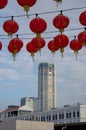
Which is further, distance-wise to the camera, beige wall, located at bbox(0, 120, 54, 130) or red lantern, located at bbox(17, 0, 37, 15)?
beige wall, located at bbox(0, 120, 54, 130)

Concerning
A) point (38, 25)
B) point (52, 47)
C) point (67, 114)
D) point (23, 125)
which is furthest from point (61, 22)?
point (67, 114)

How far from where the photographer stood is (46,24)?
1018 cm

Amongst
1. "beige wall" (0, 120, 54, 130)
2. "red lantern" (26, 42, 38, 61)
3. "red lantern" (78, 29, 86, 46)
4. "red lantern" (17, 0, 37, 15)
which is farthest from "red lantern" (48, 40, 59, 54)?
"beige wall" (0, 120, 54, 130)

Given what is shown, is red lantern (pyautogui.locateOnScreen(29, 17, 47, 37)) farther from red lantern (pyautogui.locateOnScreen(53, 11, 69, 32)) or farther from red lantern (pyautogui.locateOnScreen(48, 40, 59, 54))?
red lantern (pyautogui.locateOnScreen(48, 40, 59, 54))

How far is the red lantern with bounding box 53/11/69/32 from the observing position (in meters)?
10.1

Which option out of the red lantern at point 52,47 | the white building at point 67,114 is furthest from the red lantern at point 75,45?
the white building at point 67,114

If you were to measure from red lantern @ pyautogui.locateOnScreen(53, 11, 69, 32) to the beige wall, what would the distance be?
20527mm

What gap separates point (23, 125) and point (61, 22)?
21.2 meters

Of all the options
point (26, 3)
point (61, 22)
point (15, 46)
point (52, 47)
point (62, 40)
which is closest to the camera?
point (26, 3)

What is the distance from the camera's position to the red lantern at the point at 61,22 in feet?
33.1

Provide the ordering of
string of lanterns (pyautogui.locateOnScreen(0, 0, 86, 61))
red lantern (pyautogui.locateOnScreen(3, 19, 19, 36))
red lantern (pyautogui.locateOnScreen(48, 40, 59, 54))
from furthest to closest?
red lantern (pyautogui.locateOnScreen(48, 40, 59, 54))
red lantern (pyautogui.locateOnScreen(3, 19, 19, 36))
string of lanterns (pyautogui.locateOnScreen(0, 0, 86, 61))

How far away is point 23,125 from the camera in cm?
3041

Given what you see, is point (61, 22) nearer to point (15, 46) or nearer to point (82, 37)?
point (82, 37)

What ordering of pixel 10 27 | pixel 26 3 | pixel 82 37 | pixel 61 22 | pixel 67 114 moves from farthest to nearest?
pixel 67 114, pixel 82 37, pixel 10 27, pixel 61 22, pixel 26 3
